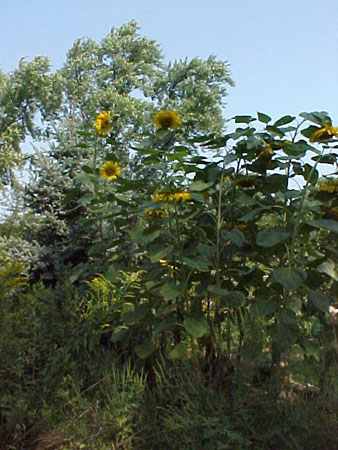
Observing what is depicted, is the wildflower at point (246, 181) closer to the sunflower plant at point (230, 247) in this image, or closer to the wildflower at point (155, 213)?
the sunflower plant at point (230, 247)

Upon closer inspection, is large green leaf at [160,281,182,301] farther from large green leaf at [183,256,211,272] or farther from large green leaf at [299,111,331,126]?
large green leaf at [299,111,331,126]

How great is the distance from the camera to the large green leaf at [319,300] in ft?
9.45

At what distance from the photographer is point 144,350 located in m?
3.20

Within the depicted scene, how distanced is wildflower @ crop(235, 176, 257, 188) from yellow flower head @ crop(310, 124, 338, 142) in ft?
1.21

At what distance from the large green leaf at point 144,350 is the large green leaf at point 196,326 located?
308mm

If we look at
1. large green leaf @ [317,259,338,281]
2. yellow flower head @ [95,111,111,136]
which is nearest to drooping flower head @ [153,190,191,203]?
large green leaf @ [317,259,338,281]

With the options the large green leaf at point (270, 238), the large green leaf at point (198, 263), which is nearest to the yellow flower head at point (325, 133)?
the large green leaf at point (270, 238)

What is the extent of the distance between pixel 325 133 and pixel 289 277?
31.9 inches

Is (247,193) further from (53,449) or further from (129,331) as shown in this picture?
(53,449)

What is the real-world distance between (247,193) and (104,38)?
12598 millimetres

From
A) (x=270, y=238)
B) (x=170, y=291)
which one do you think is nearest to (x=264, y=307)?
(x=270, y=238)

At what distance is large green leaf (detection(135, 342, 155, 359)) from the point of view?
3.18 meters

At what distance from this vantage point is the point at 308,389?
304cm

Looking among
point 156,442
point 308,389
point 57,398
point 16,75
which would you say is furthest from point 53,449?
point 16,75
